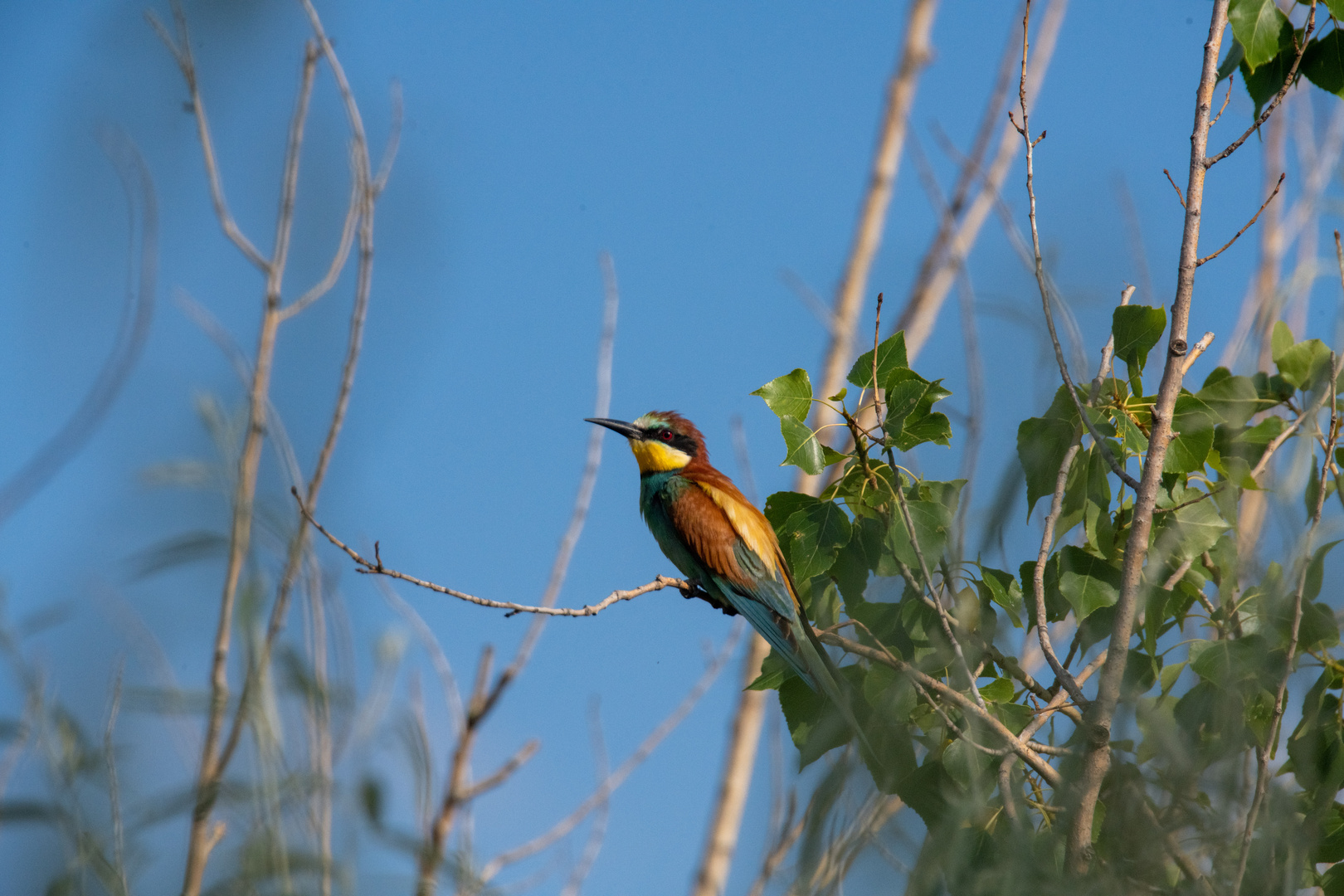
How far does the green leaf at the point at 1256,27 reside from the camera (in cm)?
242

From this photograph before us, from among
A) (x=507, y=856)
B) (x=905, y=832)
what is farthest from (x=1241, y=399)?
(x=507, y=856)

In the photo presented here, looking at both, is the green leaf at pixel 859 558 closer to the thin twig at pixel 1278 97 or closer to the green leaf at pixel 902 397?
the green leaf at pixel 902 397

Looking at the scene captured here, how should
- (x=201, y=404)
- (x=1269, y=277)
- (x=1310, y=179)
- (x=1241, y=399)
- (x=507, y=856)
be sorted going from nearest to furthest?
(x=201, y=404) < (x=1241, y=399) < (x=507, y=856) < (x=1310, y=179) < (x=1269, y=277)

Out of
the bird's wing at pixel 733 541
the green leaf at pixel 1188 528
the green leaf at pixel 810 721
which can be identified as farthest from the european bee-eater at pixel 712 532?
the green leaf at pixel 1188 528

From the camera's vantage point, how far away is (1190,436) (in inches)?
86.3

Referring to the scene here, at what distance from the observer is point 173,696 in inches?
70.7

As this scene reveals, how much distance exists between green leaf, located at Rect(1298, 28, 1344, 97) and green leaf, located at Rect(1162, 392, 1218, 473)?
94cm

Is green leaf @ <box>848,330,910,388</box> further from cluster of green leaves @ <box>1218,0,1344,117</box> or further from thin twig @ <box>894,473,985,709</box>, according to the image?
cluster of green leaves @ <box>1218,0,1344,117</box>

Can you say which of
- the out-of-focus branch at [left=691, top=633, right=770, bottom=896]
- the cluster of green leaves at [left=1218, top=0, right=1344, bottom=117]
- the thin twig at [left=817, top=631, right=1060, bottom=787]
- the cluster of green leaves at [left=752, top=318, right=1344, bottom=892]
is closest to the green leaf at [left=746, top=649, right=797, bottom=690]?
the cluster of green leaves at [left=752, top=318, right=1344, bottom=892]

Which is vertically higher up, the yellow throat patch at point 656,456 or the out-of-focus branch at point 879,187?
the out-of-focus branch at point 879,187

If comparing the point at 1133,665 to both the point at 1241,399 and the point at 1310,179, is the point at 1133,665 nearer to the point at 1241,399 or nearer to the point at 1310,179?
the point at 1241,399

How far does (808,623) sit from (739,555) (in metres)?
1.35

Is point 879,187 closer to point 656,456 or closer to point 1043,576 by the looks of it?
point 656,456

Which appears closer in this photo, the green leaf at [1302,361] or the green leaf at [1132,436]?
the green leaf at [1132,436]
